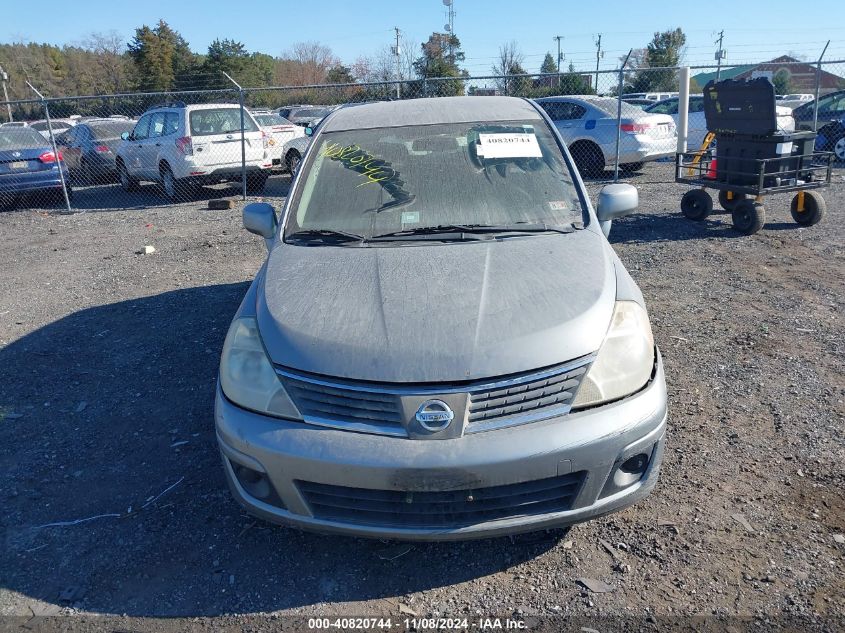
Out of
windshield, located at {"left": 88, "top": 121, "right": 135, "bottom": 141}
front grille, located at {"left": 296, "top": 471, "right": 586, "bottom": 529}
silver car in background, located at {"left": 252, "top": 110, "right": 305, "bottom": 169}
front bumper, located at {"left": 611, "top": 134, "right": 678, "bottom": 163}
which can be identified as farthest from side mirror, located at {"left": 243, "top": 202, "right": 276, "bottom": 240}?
windshield, located at {"left": 88, "top": 121, "right": 135, "bottom": 141}

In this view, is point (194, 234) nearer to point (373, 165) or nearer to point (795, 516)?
point (373, 165)

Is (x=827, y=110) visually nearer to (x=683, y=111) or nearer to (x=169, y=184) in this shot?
(x=683, y=111)

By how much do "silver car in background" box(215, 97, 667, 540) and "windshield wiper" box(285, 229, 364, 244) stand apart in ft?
0.72

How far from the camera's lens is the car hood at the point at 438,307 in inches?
99.5

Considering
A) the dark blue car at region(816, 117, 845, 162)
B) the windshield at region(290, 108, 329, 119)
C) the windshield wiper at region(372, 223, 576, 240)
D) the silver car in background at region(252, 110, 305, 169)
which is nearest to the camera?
the windshield wiper at region(372, 223, 576, 240)

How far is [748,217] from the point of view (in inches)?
321

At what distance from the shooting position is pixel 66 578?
2818 mm

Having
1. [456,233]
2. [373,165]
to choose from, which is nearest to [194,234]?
[373,165]

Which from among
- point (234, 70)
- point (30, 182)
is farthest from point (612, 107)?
point (234, 70)

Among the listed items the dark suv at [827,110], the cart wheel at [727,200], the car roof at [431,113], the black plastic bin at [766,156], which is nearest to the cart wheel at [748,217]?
the black plastic bin at [766,156]

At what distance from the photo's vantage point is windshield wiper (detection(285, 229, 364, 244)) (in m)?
3.49

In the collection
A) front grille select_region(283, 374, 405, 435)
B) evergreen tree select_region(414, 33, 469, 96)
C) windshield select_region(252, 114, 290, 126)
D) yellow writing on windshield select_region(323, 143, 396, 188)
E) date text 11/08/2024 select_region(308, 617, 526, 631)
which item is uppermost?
evergreen tree select_region(414, 33, 469, 96)

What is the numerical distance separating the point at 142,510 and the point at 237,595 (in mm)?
875

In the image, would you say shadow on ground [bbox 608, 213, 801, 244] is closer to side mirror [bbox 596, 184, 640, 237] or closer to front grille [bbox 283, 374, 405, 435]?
side mirror [bbox 596, 184, 640, 237]
